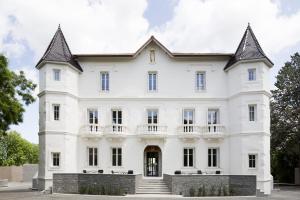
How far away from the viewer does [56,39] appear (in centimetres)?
3534

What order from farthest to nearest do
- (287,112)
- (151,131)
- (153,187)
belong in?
(287,112)
(151,131)
(153,187)

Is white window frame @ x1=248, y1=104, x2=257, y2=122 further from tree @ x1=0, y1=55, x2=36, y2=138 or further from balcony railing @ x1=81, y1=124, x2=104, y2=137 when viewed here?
Answer: tree @ x1=0, y1=55, x2=36, y2=138

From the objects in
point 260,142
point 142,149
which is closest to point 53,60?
point 142,149

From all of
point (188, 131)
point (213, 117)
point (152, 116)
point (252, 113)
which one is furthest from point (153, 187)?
point (252, 113)

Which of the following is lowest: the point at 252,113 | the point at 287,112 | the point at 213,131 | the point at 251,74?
the point at 213,131

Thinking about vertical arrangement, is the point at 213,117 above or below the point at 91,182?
above

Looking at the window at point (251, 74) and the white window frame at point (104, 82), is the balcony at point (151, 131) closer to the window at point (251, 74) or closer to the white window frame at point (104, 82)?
the white window frame at point (104, 82)

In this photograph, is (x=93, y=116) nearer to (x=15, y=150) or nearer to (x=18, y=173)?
(x=18, y=173)

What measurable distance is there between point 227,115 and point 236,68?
A: 3807mm

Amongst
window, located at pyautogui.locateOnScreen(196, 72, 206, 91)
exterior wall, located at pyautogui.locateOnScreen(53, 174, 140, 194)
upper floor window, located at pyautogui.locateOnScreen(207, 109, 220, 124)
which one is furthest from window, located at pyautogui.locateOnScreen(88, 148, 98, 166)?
window, located at pyautogui.locateOnScreen(196, 72, 206, 91)

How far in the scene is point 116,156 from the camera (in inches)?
1405

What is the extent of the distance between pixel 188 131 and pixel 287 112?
1139 centimetres

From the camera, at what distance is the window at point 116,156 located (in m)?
35.6

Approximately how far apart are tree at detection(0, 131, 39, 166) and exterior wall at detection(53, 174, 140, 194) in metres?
43.6
